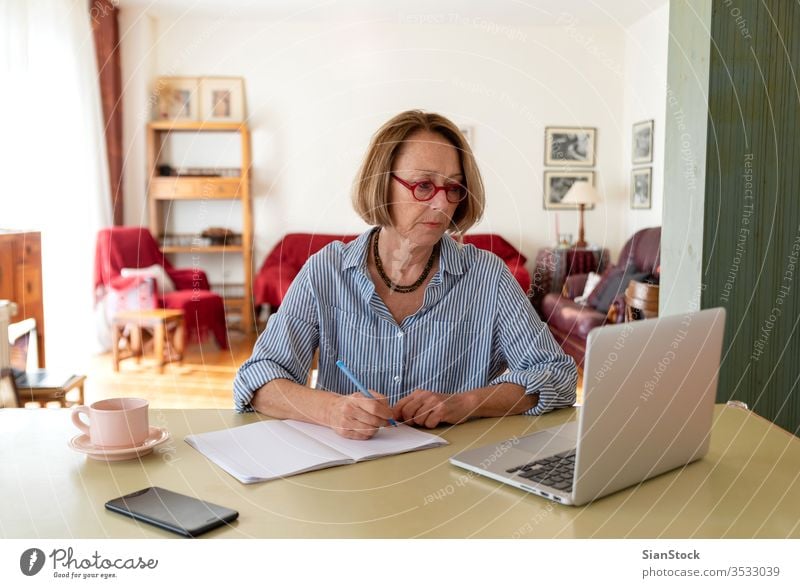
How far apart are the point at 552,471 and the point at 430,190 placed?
686 mm

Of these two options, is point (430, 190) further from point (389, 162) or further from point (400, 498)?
point (400, 498)

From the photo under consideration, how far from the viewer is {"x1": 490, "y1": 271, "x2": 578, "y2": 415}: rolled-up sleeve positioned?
138 cm

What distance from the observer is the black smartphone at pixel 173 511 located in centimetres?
84

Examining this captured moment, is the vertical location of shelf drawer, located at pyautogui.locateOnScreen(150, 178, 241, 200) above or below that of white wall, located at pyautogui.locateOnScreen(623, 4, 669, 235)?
below

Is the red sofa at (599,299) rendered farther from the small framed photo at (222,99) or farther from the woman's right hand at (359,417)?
the woman's right hand at (359,417)

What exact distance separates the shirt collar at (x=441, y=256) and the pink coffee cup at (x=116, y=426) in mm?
589

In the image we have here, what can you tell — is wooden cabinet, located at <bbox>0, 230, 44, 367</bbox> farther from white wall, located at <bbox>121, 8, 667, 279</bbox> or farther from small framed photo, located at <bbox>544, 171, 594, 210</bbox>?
small framed photo, located at <bbox>544, 171, 594, 210</bbox>

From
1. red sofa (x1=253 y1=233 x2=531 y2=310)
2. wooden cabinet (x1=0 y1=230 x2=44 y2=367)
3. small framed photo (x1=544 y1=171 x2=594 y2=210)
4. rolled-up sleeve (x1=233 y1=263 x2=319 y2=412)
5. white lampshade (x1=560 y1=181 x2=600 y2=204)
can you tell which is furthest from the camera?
small framed photo (x1=544 y1=171 x2=594 y2=210)

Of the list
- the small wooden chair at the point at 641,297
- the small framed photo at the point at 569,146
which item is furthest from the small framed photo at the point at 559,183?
the small wooden chair at the point at 641,297

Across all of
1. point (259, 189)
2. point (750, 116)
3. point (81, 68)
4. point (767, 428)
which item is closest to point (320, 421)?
point (767, 428)

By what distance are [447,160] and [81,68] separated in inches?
179

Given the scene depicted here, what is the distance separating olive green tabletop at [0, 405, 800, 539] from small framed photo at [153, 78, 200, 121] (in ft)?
17.9

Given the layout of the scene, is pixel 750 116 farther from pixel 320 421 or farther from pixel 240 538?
pixel 240 538

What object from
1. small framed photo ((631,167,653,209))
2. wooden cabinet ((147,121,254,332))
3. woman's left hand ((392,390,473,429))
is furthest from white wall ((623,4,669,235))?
woman's left hand ((392,390,473,429))
